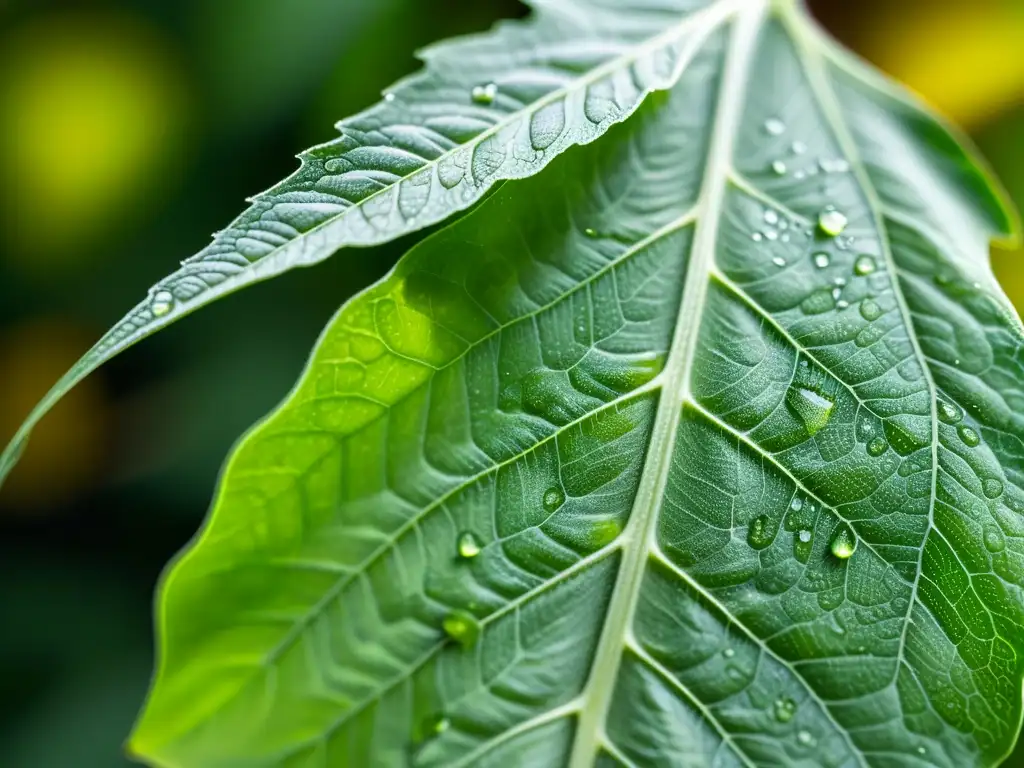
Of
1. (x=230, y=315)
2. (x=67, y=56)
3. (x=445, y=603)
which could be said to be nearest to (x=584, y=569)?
(x=445, y=603)

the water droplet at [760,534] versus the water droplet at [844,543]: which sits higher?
the water droplet at [760,534]

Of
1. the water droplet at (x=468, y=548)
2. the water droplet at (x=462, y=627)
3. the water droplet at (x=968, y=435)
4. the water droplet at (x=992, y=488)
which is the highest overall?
the water droplet at (x=468, y=548)

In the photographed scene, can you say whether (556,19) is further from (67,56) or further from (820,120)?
(67,56)

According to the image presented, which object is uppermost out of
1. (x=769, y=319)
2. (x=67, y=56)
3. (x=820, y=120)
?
(x=67, y=56)

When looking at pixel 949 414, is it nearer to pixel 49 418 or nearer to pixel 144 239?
pixel 144 239

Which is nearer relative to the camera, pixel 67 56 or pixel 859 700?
pixel 859 700

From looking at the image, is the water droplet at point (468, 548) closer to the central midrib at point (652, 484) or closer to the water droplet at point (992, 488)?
the central midrib at point (652, 484)

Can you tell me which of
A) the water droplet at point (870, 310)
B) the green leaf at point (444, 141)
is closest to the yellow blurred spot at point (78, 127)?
the green leaf at point (444, 141)
